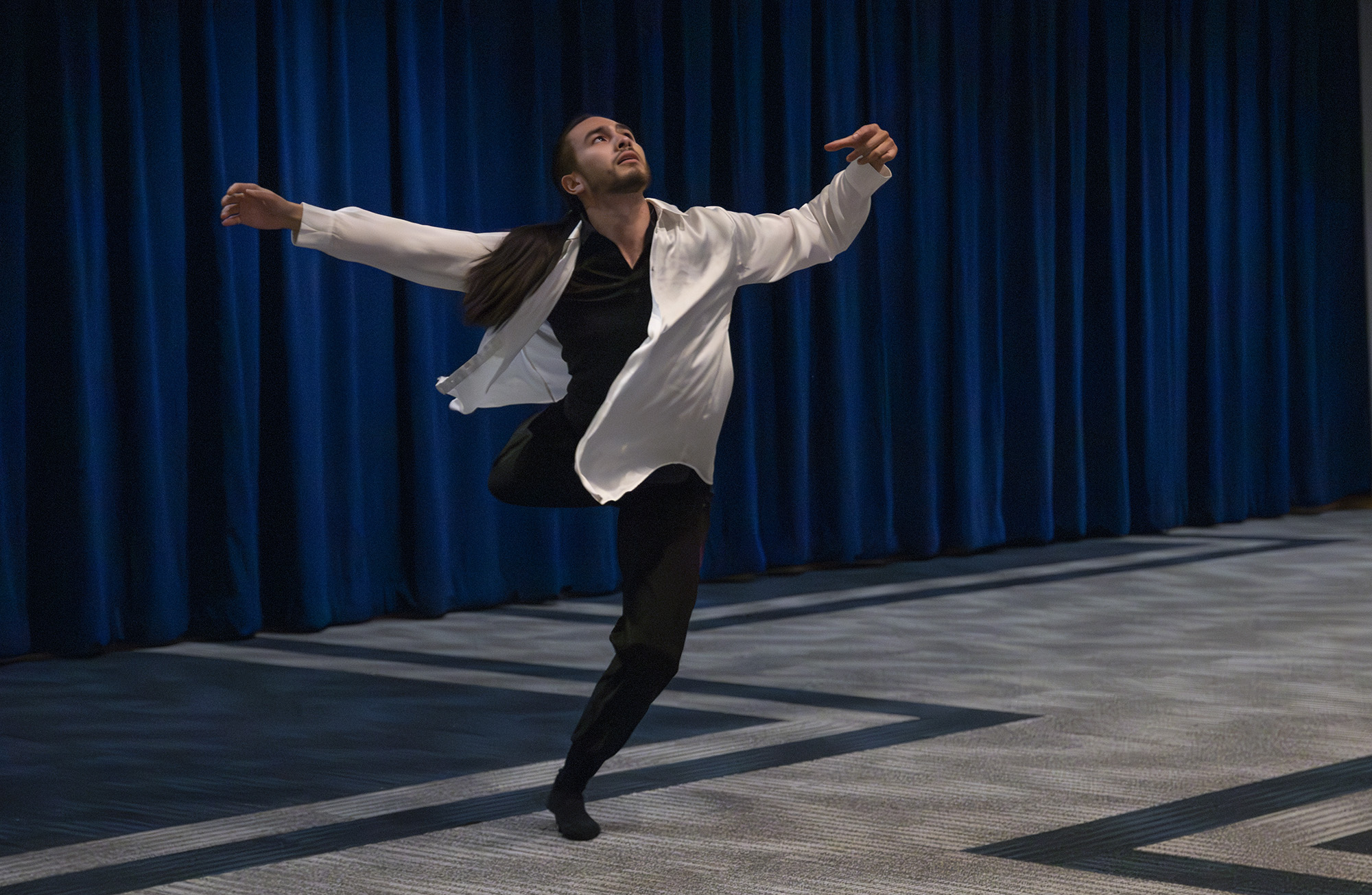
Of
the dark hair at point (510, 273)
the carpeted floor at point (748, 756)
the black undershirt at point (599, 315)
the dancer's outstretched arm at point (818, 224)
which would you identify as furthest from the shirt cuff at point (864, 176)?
the carpeted floor at point (748, 756)

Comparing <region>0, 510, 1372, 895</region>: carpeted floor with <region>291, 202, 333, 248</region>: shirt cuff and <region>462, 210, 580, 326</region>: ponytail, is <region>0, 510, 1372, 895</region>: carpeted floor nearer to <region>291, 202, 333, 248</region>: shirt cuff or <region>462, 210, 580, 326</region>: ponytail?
<region>462, 210, 580, 326</region>: ponytail

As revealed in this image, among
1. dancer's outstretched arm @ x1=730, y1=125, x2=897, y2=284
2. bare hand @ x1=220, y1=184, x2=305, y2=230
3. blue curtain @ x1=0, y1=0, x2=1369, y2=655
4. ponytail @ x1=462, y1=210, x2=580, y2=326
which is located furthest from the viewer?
blue curtain @ x1=0, y1=0, x2=1369, y2=655

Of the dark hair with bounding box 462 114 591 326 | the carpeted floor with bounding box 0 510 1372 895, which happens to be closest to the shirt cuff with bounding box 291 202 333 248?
the dark hair with bounding box 462 114 591 326

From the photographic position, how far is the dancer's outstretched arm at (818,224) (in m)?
2.80

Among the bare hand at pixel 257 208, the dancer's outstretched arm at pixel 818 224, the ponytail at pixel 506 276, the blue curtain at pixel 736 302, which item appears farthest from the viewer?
the blue curtain at pixel 736 302

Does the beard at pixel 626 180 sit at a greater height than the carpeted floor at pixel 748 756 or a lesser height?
greater

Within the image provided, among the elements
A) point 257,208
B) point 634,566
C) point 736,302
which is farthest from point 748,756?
point 736,302

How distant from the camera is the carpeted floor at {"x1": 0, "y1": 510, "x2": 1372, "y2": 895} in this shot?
262 cm

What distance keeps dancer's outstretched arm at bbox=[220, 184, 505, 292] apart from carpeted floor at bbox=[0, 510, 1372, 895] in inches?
36.1

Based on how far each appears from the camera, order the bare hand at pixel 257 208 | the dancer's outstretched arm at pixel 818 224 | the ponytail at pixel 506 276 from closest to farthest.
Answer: the bare hand at pixel 257 208
the ponytail at pixel 506 276
the dancer's outstretched arm at pixel 818 224

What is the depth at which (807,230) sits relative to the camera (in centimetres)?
288

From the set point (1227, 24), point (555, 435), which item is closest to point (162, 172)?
point (555, 435)

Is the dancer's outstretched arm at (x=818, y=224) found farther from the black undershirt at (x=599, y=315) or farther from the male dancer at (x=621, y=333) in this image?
the black undershirt at (x=599, y=315)

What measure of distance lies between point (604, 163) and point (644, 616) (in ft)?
2.36
